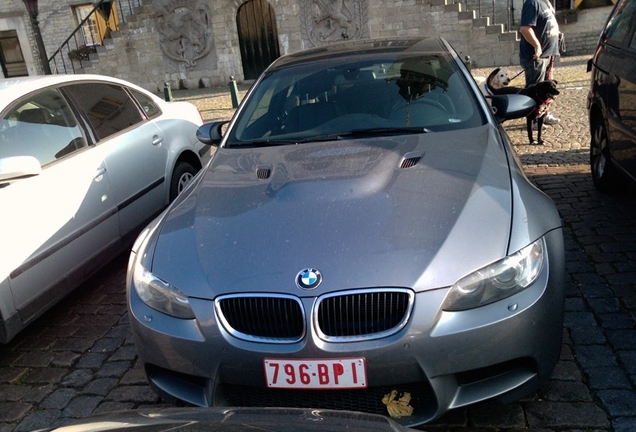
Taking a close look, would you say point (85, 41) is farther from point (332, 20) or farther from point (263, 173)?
point (263, 173)

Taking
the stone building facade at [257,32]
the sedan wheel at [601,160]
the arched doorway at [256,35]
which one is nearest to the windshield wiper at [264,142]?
the sedan wheel at [601,160]

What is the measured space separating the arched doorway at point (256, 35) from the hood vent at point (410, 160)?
16157 millimetres

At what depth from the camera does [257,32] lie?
1877 cm

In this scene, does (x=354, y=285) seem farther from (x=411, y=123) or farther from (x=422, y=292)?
(x=411, y=123)


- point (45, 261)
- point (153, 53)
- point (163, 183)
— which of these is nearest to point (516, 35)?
point (153, 53)

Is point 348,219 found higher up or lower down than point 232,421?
higher up

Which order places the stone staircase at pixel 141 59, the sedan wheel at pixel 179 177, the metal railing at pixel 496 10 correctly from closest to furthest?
1. the sedan wheel at pixel 179 177
2. the metal railing at pixel 496 10
3. the stone staircase at pixel 141 59

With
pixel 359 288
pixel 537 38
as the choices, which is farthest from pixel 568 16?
pixel 359 288

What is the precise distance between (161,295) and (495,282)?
140cm

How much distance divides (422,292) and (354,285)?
0.26m

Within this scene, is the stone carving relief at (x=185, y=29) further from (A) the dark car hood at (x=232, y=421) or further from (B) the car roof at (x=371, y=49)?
(A) the dark car hood at (x=232, y=421)

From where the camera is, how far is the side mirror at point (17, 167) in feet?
11.5

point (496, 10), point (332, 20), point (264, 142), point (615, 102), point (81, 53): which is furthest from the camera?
point (81, 53)

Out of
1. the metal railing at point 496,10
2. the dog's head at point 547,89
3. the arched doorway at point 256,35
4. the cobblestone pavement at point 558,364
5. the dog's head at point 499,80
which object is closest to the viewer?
the cobblestone pavement at point 558,364
